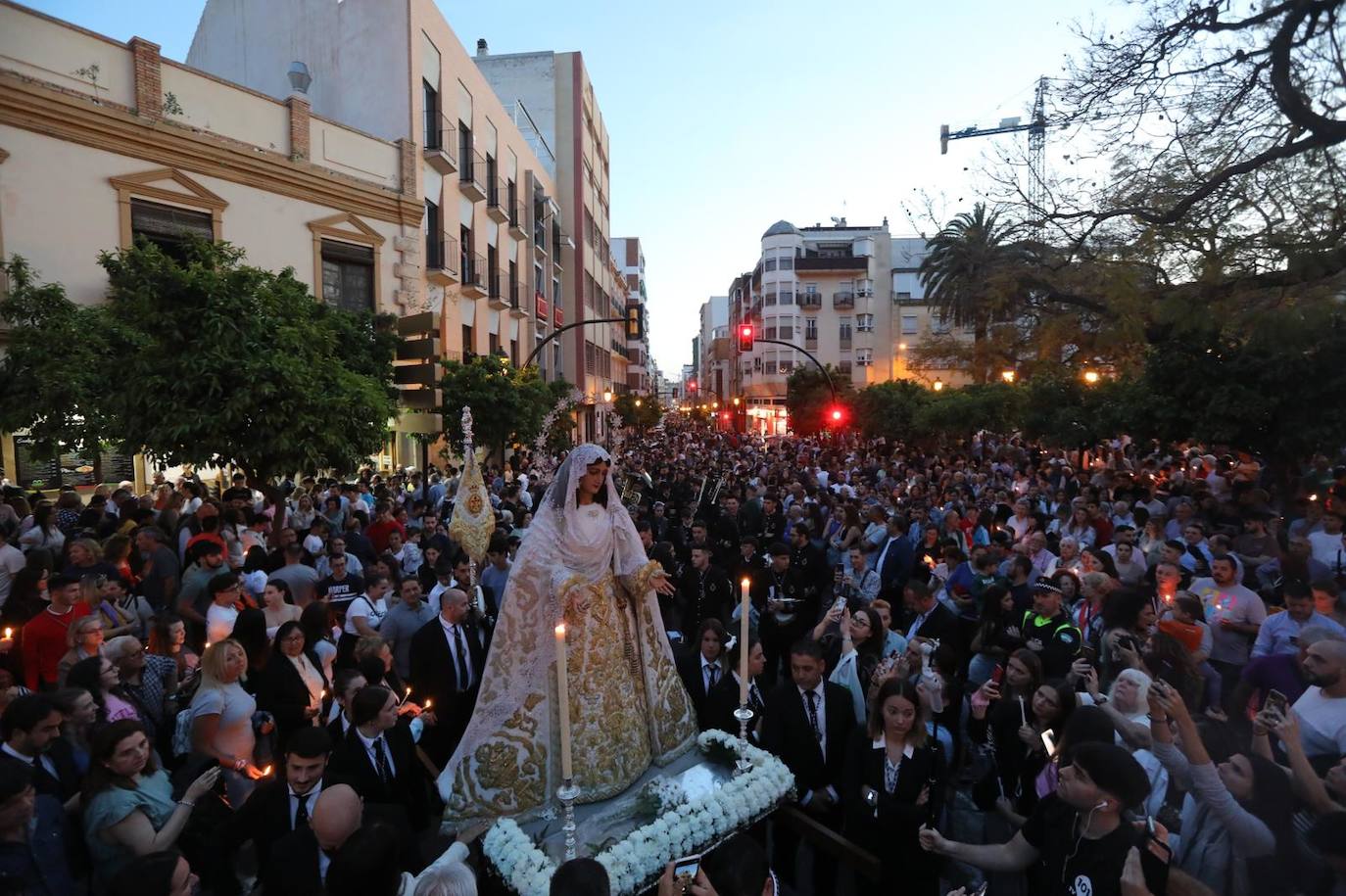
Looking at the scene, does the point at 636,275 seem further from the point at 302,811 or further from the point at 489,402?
the point at 302,811

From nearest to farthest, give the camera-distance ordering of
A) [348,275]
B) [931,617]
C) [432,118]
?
[931,617] < [348,275] < [432,118]

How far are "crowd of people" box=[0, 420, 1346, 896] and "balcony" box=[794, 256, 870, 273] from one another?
54155 mm

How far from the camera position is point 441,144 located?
22.8 m

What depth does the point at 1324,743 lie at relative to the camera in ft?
12.2

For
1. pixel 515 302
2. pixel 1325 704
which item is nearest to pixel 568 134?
pixel 515 302

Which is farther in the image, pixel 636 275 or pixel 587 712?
pixel 636 275

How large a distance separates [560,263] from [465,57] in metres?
16.5

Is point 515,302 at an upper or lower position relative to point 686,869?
upper

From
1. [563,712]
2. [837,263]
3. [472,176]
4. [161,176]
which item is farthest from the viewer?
[837,263]

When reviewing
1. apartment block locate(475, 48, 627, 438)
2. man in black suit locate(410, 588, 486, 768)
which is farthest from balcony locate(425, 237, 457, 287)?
man in black suit locate(410, 588, 486, 768)

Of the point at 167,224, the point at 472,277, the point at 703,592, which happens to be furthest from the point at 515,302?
the point at 703,592

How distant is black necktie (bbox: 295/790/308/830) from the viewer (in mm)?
3434

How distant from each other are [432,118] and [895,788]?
23.5 metres

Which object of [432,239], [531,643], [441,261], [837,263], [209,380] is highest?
[837,263]
